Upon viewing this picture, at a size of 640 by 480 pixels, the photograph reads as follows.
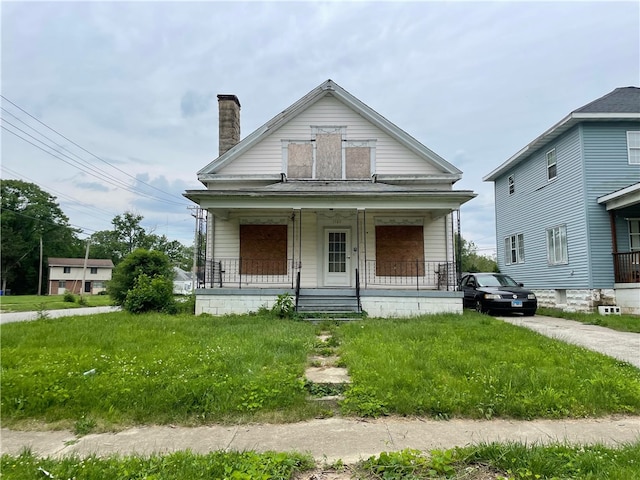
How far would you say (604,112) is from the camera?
42.2 ft

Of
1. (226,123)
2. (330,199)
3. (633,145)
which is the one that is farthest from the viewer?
(226,123)

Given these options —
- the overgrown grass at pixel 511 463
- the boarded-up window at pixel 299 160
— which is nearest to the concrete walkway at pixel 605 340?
the overgrown grass at pixel 511 463

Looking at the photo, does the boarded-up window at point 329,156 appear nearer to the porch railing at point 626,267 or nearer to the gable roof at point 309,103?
the gable roof at point 309,103

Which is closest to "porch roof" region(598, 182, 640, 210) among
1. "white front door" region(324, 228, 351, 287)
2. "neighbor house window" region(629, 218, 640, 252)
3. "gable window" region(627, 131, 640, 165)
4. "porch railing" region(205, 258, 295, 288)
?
"neighbor house window" region(629, 218, 640, 252)

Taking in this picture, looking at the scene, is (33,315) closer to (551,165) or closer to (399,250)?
(399,250)

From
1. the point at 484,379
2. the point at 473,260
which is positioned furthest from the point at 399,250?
the point at 473,260

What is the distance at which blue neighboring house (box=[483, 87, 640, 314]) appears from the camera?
12434mm

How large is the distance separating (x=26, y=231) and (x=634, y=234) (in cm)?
6582

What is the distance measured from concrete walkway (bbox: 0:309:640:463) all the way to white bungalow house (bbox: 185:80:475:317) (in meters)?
7.29

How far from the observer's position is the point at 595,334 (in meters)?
8.59

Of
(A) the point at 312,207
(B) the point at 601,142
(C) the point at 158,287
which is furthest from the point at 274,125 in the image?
(B) the point at 601,142

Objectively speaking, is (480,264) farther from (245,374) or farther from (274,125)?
(245,374)

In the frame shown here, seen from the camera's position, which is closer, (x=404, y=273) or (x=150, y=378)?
(x=150, y=378)

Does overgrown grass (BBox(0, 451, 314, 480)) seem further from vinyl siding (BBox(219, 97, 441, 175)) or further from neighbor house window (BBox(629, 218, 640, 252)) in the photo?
neighbor house window (BBox(629, 218, 640, 252))
